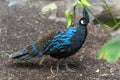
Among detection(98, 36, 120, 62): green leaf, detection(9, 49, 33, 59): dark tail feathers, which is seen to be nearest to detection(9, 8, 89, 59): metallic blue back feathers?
detection(9, 49, 33, 59): dark tail feathers

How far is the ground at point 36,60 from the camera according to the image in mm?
3346

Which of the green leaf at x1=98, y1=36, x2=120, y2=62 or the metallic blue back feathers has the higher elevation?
the green leaf at x1=98, y1=36, x2=120, y2=62

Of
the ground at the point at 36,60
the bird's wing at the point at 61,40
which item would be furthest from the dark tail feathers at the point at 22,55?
the bird's wing at the point at 61,40

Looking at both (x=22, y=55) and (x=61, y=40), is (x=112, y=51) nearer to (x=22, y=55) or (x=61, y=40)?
(x=61, y=40)

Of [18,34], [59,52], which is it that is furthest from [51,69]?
[18,34]

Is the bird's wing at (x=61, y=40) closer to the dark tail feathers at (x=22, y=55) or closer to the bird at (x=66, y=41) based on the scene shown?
the bird at (x=66, y=41)

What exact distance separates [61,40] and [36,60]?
62cm

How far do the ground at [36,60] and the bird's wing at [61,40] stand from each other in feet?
1.09

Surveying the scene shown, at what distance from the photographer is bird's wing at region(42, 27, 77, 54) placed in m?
3.17

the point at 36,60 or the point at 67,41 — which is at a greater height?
the point at 67,41

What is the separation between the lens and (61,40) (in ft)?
10.4

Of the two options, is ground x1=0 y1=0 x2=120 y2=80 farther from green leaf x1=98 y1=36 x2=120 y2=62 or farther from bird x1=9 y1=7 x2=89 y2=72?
green leaf x1=98 y1=36 x2=120 y2=62

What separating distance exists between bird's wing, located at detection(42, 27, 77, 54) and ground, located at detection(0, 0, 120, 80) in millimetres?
333

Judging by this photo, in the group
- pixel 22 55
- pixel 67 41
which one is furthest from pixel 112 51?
pixel 22 55
